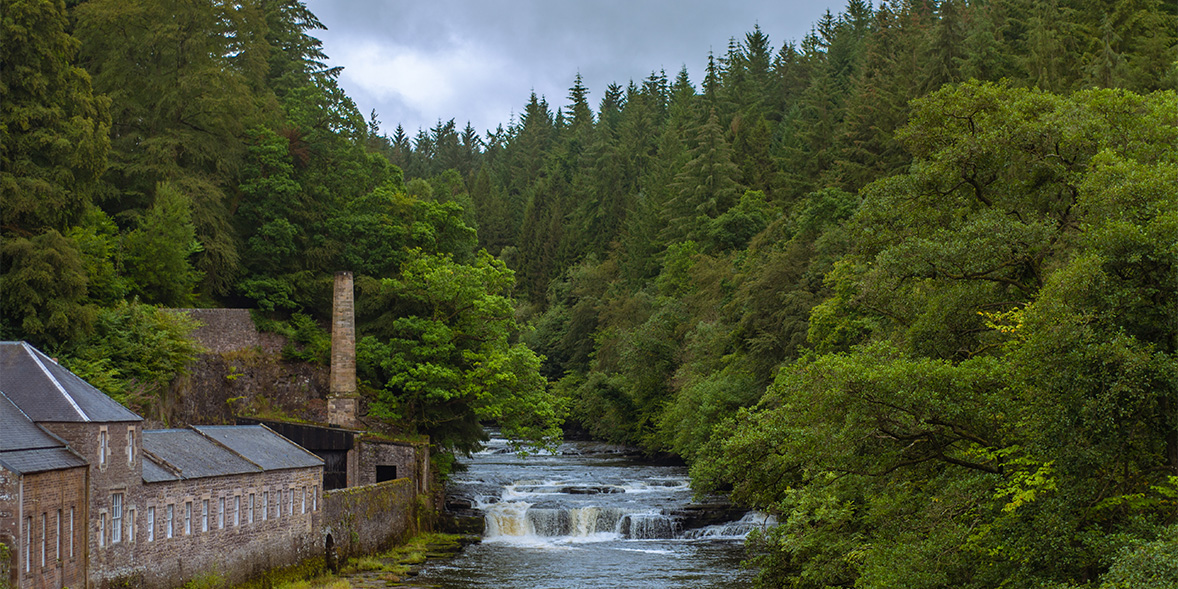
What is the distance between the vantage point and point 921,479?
21250mm

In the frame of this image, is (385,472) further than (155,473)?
A: Yes

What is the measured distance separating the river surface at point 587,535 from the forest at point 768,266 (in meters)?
2.53

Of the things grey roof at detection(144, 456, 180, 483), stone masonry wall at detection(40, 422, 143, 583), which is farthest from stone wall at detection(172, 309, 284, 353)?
stone masonry wall at detection(40, 422, 143, 583)

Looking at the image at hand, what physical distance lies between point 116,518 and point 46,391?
3.37m

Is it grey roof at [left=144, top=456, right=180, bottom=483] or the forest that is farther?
grey roof at [left=144, top=456, right=180, bottom=483]

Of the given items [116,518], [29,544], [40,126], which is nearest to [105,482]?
[116,518]

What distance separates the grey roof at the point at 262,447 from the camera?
31.3 meters

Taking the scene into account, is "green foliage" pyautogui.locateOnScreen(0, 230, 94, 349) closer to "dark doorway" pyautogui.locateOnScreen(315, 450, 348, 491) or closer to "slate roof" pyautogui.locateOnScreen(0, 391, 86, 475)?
"dark doorway" pyautogui.locateOnScreen(315, 450, 348, 491)

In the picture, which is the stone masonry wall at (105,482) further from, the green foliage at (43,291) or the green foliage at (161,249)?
the green foliage at (161,249)

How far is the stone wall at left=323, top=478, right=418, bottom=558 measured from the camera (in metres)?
33.3

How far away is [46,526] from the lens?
22.2 m

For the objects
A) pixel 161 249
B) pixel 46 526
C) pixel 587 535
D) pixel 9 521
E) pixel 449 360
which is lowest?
pixel 587 535

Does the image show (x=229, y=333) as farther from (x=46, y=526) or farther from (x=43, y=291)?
(x=46, y=526)

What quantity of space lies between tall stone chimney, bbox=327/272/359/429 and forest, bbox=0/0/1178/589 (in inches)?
46.0
